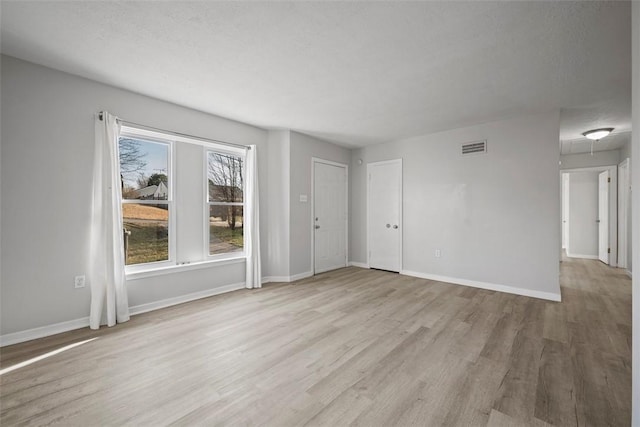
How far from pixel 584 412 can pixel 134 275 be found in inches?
166

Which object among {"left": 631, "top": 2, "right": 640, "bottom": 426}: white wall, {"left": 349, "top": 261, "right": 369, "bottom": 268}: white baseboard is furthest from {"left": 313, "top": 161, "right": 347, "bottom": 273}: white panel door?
{"left": 631, "top": 2, "right": 640, "bottom": 426}: white wall

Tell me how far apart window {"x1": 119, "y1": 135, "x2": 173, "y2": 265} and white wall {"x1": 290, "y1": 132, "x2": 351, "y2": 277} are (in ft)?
6.40

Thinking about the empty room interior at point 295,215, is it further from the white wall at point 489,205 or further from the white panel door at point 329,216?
the white panel door at point 329,216

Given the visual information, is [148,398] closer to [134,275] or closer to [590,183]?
[134,275]

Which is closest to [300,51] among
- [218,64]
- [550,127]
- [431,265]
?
[218,64]

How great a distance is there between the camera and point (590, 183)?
6.78 meters

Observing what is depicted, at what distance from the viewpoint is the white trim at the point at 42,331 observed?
2.45 m

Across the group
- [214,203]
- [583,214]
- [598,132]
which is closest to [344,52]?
[214,203]

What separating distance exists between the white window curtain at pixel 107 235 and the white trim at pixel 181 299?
0.23 meters

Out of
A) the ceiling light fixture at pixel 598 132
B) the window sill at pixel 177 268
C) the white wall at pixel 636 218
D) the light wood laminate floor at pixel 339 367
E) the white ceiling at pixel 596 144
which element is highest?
the white ceiling at pixel 596 144

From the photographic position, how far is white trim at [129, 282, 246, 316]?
3258 mm

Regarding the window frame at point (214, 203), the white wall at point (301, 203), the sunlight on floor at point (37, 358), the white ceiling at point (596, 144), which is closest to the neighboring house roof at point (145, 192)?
the window frame at point (214, 203)

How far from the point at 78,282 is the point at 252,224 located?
7.12ft

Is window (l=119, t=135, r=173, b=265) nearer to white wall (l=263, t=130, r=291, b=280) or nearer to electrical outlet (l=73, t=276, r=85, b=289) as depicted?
electrical outlet (l=73, t=276, r=85, b=289)
